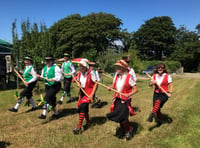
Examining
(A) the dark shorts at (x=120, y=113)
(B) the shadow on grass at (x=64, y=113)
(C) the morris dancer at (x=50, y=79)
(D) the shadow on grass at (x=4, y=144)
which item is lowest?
(D) the shadow on grass at (x=4, y=144)

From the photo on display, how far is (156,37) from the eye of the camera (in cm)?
5012

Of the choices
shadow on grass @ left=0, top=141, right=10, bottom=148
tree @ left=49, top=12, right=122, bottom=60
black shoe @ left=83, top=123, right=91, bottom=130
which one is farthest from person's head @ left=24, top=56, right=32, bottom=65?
tree @ left=49, top=12, right=122, bottom=60

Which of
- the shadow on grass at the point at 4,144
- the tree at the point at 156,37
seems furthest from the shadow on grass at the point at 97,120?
the tree at the point at 156,37

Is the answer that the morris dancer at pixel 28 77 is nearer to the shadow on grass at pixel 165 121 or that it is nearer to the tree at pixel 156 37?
the shadow on grass at pixel 165 121

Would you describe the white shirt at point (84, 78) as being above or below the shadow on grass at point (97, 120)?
above

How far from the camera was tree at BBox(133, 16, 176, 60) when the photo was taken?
50.2 m

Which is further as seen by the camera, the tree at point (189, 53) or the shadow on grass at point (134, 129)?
the tree at point (189, 53)

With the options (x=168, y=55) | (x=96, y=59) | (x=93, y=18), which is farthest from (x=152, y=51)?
(x=96, y=59)

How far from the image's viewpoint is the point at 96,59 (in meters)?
15.9

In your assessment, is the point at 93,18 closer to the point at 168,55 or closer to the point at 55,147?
the point at 168,55

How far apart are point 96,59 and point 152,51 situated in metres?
42.2

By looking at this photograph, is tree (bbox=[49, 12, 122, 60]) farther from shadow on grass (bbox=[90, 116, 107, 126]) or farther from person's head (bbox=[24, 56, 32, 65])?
shadow on grass (bbox=[90, 116, 107, 126])

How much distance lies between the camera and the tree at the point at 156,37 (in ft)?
165

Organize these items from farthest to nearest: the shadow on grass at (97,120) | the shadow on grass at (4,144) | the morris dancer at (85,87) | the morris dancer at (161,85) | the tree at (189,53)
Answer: the tree at (189,53)
the shadow on grass at (97,120)
the morris dancer at (161,85)
the morris dancer at (85,87)
the shadow on grass at (4,144)
